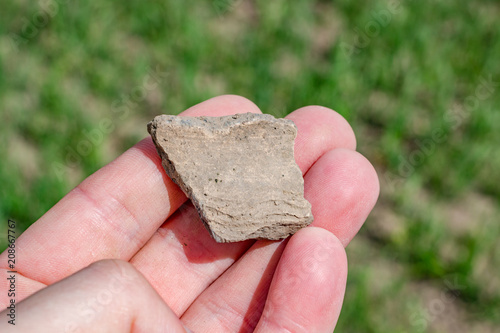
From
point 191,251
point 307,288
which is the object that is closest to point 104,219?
point 191,251

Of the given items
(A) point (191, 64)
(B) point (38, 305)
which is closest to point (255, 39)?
(A) point (191, 64)

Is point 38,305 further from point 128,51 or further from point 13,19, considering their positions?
point 13,19

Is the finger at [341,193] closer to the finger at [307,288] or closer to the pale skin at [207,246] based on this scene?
the pale skin at [207,246]

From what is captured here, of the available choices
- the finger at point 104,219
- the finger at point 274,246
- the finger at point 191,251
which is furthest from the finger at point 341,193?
the finger at point 104,219

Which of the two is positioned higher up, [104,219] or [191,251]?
[104,219]

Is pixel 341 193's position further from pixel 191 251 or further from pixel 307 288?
pixel 191 251
